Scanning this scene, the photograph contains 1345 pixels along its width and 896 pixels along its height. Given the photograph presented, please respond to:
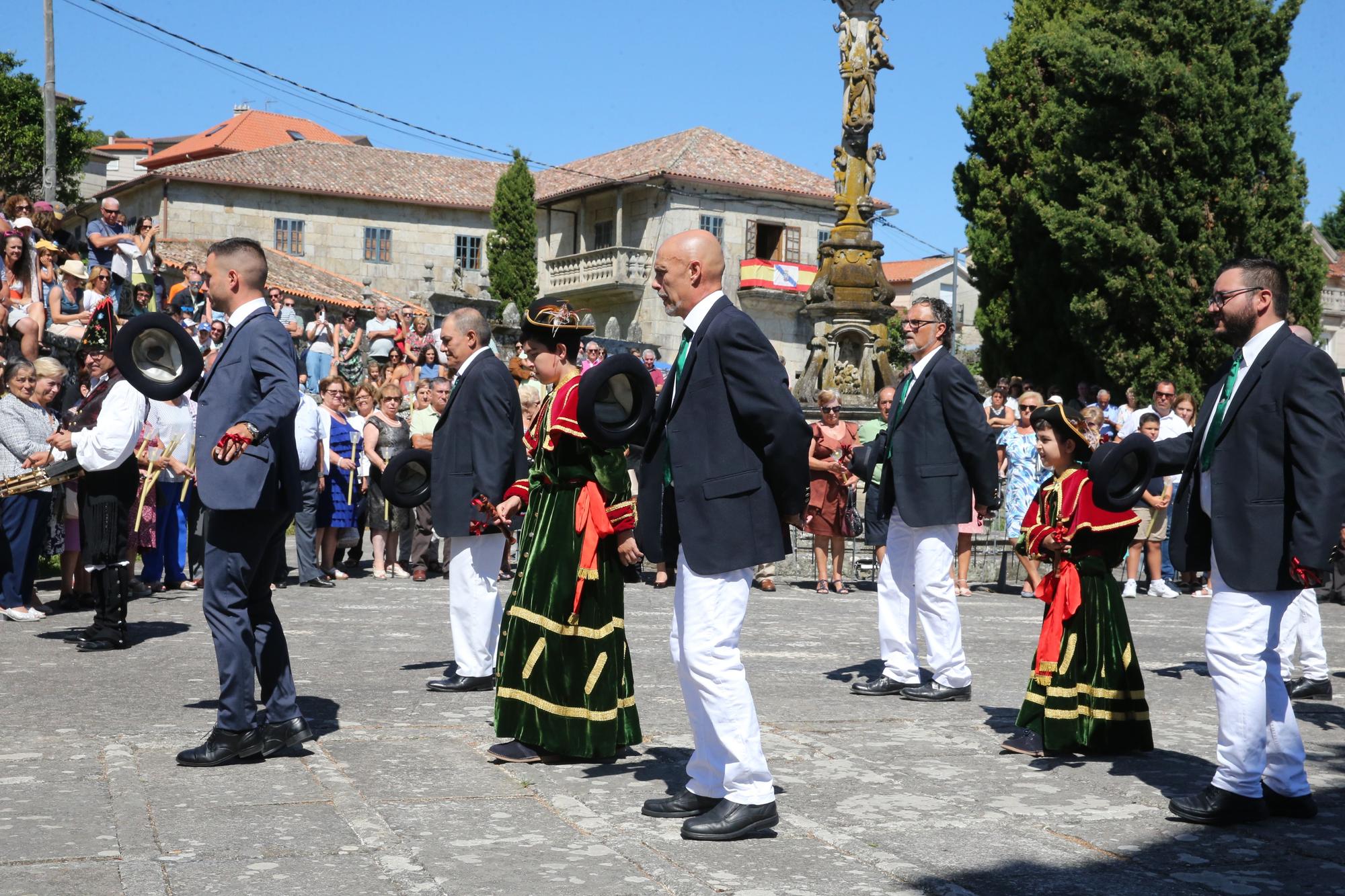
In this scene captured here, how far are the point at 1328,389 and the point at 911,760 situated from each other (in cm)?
230

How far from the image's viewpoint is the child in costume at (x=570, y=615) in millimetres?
6160

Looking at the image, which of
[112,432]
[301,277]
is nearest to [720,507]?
[112,432]

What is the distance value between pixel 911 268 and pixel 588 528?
9507cm

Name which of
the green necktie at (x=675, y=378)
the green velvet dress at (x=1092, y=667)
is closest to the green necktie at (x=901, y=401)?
the green velvet dress at (x=1092, y=667)

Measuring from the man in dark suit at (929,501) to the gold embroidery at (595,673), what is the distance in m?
2.31

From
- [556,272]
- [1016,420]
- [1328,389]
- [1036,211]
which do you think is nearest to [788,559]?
[1016,420]

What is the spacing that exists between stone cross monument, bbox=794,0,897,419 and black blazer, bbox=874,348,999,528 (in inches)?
506

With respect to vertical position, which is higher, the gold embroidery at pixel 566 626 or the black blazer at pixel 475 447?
the black blazer at pixel 475 447

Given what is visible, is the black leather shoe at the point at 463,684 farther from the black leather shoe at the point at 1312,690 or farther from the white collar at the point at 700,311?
the black leather shoe at the point at 1312,690

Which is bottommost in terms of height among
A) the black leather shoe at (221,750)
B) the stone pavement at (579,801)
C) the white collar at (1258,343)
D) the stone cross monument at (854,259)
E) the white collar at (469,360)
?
the stone pavement at (579,801)

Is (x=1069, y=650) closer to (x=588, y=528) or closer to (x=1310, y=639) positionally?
(x=588, y=528)

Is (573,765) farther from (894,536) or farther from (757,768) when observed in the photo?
(894,536)

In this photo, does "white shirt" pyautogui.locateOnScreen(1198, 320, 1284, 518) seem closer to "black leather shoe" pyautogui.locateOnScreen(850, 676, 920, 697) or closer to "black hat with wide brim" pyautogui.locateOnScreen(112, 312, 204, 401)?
"black leather shoe" pyautogui.locateOnScreen(850, 676, 920, 697)

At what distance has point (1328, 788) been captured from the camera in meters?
6.02
